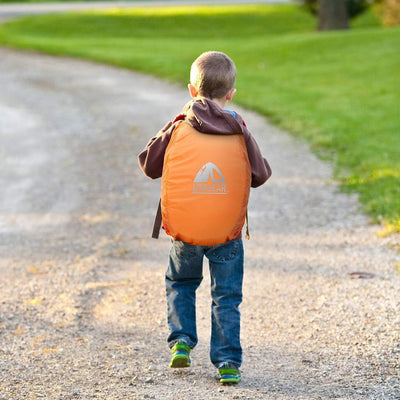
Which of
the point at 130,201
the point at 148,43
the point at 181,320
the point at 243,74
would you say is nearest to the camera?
the point at 181,320

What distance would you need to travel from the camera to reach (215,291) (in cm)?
367

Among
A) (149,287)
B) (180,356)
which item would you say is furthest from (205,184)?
(149,287)

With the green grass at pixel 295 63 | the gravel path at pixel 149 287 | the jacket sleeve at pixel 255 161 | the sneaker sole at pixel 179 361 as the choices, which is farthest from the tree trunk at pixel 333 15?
the sneaker sole at pixel 179 361

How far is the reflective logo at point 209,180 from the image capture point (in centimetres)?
346

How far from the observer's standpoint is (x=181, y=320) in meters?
3.75

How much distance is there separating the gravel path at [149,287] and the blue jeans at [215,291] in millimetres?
192

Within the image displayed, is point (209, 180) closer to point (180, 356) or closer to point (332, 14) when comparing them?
point (180, 356)

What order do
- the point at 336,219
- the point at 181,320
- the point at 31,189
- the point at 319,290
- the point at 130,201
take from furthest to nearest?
the point at 31,189
the point at 130,201
the point at 336,219
the point at 319,290
the point at 181,320

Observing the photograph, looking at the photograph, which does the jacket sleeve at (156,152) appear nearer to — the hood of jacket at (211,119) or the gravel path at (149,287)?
the hood of jacket at (211,119)

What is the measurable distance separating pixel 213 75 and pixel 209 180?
19.3 inches

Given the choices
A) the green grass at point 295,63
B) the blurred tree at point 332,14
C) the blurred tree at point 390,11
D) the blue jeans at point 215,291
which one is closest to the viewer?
the blue jeans at point 215,291

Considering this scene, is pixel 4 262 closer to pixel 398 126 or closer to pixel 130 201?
pixel 130 201

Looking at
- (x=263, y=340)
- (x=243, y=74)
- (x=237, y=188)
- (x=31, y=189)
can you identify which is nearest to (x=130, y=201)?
(x=31, y=189)

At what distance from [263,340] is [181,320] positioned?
0.77 m
